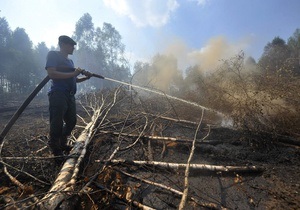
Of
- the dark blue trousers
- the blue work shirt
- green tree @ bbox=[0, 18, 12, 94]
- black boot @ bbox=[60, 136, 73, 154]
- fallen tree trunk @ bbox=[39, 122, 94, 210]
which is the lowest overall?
fallen tree trunk @ bbox=[39, 122, 94, 210]

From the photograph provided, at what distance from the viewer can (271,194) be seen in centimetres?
258

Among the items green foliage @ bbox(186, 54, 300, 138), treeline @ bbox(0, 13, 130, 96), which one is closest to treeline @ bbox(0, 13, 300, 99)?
treeline @ bbox(0, 13, 130, 96)

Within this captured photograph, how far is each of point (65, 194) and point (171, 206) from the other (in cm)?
119

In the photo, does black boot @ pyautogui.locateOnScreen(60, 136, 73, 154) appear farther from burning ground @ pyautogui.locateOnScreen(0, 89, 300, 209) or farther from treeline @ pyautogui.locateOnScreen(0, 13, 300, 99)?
treeline @ pyautogui.locateOnScreen(0, 13, 300, 99)

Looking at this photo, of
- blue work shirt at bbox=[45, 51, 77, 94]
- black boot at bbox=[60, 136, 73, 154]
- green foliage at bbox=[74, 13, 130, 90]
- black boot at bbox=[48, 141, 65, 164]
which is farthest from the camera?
green foliage at bbox=[74, 13, 130, 90]

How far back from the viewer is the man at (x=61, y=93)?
11.9ft

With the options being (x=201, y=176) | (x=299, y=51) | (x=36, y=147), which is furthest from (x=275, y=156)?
(x=299, y=51)

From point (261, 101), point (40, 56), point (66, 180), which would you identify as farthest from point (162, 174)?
point (40, 56)

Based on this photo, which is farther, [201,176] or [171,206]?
[201,176]

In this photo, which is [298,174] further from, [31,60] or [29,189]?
[31,60]

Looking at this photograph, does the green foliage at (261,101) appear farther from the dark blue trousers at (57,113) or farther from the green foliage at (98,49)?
the green foliage at (98,49)

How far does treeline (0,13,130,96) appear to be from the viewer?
29641 millimetres

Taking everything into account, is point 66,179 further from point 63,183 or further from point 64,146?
point 64,146

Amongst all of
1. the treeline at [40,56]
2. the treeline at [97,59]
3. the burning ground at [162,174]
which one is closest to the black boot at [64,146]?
the burning ground at [162,174]
